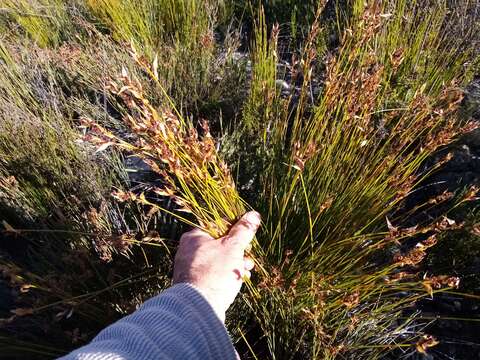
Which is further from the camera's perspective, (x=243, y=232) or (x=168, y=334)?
(x=243, y=232)

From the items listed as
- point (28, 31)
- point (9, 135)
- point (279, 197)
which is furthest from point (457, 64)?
point (28, 31)

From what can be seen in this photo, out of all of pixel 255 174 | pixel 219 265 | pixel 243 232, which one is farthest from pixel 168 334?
pixel 255 174

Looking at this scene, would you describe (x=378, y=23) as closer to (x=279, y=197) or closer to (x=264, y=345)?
(x=279, y=197)

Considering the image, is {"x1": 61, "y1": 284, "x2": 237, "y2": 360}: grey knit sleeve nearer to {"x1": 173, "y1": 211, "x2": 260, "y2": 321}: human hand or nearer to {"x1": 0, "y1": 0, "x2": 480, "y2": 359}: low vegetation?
{"x1": 173, "y1": 211, "x2": 260, "y2": 321}: human hand

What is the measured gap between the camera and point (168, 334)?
36.7 inches

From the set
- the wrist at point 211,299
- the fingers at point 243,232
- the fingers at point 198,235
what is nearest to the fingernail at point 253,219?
the fingers at point 243,232

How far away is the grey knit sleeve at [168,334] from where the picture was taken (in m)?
0.85

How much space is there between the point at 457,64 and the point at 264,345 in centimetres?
159

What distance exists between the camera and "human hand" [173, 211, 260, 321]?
3.48 feet

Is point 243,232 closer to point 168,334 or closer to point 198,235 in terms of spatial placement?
point 198,235

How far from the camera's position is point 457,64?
192 centimetres

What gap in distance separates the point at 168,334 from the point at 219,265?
8.6 inches

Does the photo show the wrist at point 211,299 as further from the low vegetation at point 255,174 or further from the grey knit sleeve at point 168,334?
the low vegetation at point 255,174

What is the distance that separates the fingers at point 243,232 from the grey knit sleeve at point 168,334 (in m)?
0.17
